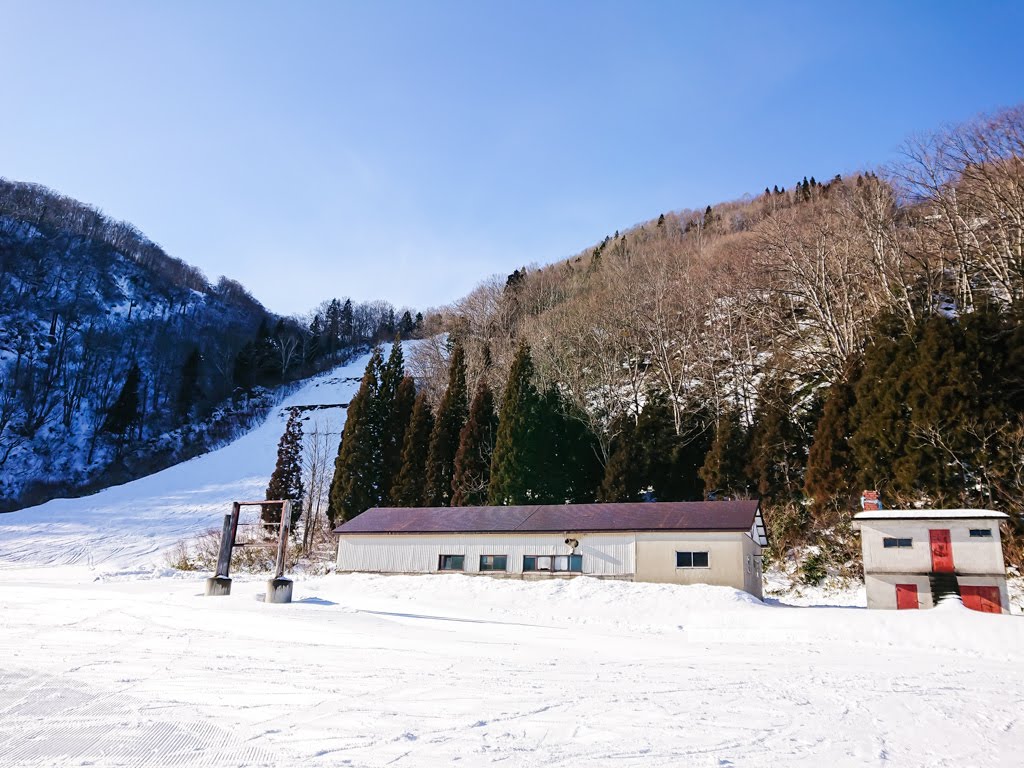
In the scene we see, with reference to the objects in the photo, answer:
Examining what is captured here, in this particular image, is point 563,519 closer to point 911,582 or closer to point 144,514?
point 911,582

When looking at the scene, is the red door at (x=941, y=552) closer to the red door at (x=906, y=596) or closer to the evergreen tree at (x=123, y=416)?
the red door at (x=906, y=596)

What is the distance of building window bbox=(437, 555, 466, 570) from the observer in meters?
25.4

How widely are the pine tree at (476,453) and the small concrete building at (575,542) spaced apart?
6550 millimetres

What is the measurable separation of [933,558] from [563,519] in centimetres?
1144

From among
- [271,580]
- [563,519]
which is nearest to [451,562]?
[563,519]

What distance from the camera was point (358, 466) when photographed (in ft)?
123

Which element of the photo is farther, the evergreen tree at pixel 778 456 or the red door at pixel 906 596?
the evergreen tree at pixel 778 456

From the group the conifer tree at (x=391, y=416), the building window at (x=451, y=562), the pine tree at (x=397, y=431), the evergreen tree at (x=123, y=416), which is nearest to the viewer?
the building window at (x=451, y=562)

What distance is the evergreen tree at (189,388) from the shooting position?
68.6 metres

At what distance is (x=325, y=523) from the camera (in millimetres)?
40188

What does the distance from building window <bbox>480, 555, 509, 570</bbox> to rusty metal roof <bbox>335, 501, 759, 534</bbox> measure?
872 mm

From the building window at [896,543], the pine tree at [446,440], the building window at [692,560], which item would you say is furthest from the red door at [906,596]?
the pine tree at [446,440]

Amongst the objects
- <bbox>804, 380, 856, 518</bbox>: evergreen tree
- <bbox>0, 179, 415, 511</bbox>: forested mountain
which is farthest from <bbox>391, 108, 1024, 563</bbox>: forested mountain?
<bbox>0, 179, 415, 511</bbox>: forested mountain

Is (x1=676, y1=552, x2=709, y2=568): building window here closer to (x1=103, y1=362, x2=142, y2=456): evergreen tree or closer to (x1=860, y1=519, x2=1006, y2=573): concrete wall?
(x1=860, y1=519, x2=1006, y2=573): concrete wall
